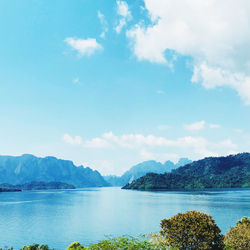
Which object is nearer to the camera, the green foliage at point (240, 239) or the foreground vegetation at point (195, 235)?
the foreground vegetation at point (195, 235)

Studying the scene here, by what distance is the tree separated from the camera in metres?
25.2

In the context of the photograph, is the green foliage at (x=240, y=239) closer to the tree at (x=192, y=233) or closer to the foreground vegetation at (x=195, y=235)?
the foreground vegetation at (x=195, y=235)

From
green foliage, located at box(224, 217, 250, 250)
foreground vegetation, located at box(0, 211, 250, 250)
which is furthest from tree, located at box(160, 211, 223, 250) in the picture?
green foliage, located at box(224, 217, 250, 250)

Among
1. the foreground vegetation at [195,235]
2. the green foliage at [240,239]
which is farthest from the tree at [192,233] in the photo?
the green foliage at [240,239]

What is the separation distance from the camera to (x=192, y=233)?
25359mm

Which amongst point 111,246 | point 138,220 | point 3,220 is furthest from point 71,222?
point 111,246

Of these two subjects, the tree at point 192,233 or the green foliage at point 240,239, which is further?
the green foliage at point 240,239

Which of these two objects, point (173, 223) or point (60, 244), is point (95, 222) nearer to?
point (60, 244)

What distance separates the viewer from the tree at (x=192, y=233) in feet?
82.6

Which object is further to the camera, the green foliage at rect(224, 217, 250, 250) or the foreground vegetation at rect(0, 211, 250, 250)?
the green foliage at rect(224, 217, 250, 250)

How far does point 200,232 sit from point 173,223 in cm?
280

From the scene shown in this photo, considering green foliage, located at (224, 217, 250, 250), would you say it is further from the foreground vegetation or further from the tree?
the tree

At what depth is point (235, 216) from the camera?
84062 mm

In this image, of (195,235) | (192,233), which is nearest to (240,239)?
(195,235)
